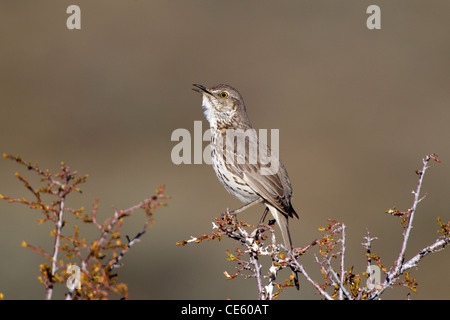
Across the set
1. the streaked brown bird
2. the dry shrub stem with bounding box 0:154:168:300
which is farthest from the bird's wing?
the dry shrub stem with bounding box 0:154:168:300

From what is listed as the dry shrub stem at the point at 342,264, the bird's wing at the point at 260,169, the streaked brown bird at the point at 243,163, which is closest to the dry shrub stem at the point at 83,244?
the dry shrub stem at the point at 342,264

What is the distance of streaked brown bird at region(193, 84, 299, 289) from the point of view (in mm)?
7781

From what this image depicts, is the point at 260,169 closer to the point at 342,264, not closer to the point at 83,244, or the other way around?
the point at 342,264

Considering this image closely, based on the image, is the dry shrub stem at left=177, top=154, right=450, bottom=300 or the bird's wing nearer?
the dry shrub stem at left=177, top=154, right=450, bottom=300

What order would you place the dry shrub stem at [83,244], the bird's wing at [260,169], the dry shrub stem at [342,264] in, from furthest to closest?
the bird's wing at [260,169] < the dry shrub stem at [342,264] < the dry shrub stem at [83,244]

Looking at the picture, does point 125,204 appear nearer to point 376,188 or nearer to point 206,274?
point 206,274

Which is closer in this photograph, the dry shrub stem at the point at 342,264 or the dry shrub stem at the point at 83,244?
the dry shrub stem at the point at 83,244

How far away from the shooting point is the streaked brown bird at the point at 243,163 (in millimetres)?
7781

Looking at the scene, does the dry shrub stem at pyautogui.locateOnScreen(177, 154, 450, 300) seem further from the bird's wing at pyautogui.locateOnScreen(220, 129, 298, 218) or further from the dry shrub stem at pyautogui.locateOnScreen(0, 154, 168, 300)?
the bird's wing at pyautogui.locateOnScreen(220, 129, 298, 218)

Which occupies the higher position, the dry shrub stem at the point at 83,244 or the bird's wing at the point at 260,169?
the bird's wing at the point at 260,169

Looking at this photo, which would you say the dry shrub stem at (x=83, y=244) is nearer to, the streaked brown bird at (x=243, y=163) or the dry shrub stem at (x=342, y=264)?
the dry shrub stem at (x=342, y=264)

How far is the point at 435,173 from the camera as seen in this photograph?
23.8 meters

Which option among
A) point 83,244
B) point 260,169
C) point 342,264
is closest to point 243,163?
point 260,169

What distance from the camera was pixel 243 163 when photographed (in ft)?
26.2
